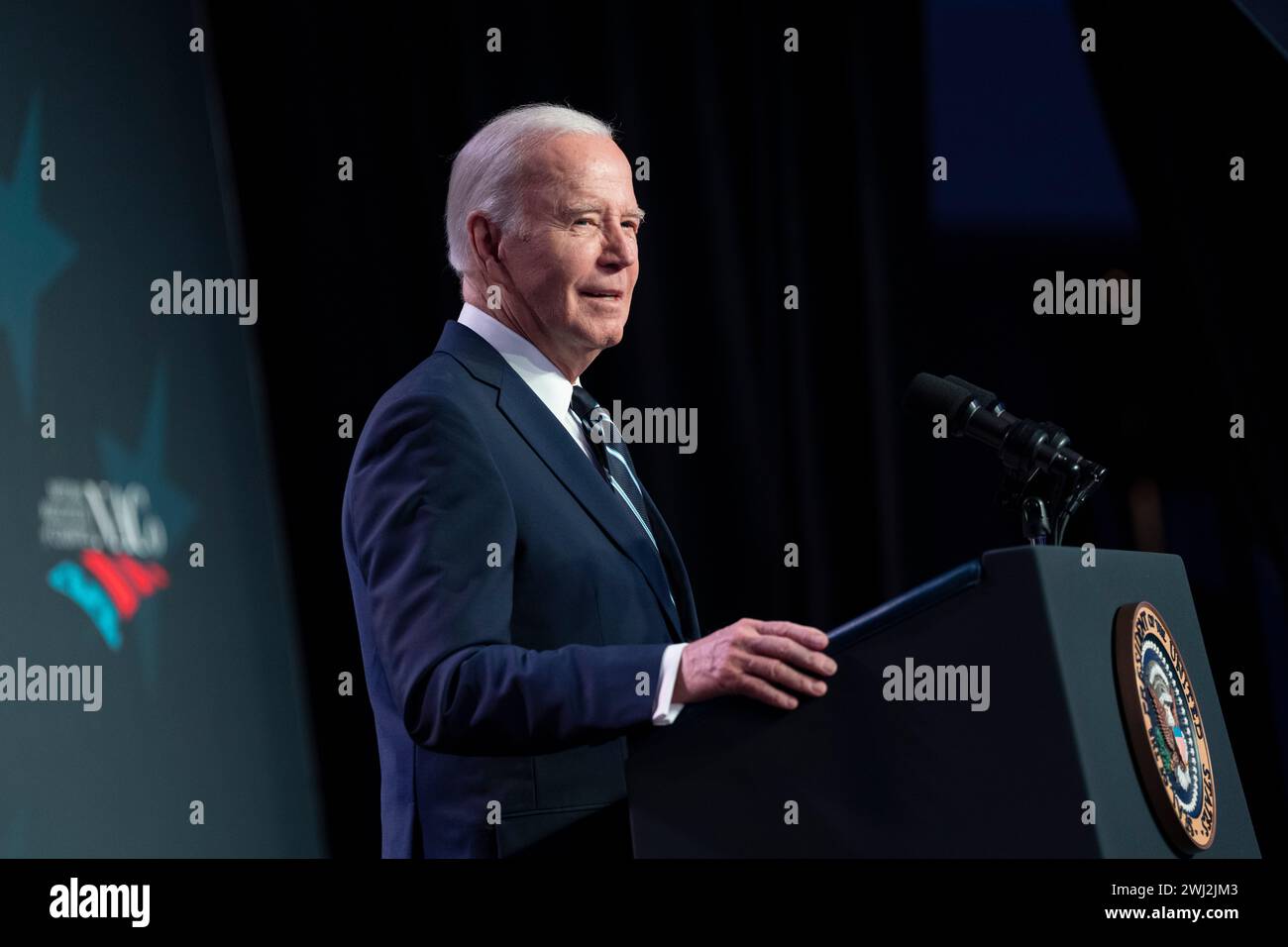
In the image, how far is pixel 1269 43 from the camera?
3037 millimetres

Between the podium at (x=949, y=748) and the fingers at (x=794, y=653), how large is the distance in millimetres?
19

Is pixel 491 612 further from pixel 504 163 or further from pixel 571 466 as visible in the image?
pixel 504 163

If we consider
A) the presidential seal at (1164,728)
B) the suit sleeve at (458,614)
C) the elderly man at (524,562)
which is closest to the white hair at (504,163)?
the elderly man at (524,562)

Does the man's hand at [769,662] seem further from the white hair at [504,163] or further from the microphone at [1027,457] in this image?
the white hair at [504,163]

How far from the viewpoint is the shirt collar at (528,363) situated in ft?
5.40

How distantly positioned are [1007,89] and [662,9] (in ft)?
2.79

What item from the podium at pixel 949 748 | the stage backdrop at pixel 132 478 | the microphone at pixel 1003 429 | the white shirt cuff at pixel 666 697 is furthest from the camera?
the stage backdrop at pixel 132 478

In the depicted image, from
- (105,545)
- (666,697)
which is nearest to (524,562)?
(666,697)

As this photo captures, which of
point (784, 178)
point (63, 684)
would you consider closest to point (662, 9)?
point (784, 178)

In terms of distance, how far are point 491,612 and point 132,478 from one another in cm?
153

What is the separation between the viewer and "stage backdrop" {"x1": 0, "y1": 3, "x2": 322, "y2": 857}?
7.54 feet
